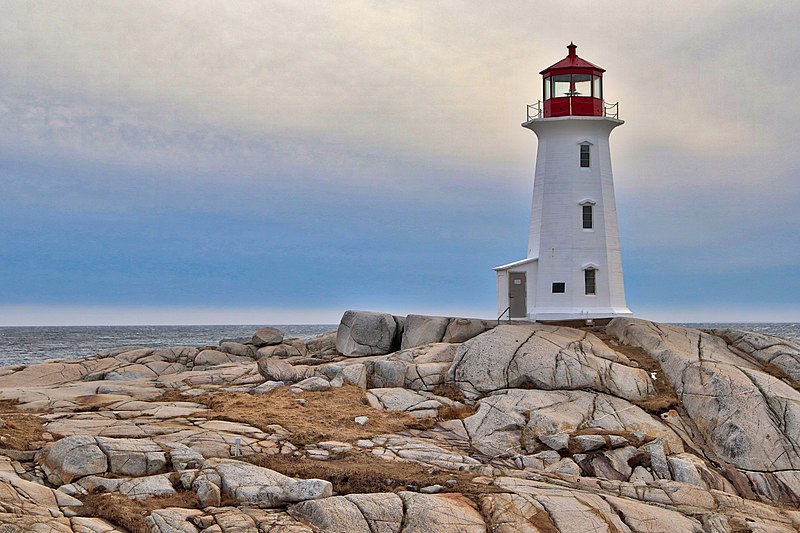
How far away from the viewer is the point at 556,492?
15.0 meters

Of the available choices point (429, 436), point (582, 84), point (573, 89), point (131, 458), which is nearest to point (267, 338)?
point (573, 89)

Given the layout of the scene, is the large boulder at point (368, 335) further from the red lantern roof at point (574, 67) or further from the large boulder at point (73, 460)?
the large boulder at point (73, 460)

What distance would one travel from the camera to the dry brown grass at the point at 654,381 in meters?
22.9

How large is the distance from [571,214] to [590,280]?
2.84m

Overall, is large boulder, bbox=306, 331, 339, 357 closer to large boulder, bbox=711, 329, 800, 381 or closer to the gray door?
the gray door

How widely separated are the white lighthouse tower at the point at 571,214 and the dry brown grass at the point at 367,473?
17.4 meters

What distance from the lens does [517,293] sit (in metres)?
33.3

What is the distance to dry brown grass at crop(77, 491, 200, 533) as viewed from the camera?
12.4m

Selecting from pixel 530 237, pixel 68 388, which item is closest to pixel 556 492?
pixel 68 388

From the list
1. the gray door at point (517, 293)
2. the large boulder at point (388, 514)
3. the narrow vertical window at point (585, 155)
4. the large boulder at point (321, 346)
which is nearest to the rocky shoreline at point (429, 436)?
the large boulder at point (388, 514)

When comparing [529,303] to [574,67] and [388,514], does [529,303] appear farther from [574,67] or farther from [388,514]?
[388,514]

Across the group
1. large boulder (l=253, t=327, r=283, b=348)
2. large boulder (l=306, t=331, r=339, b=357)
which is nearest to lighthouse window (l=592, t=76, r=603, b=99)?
large boulder (l=306, t=331, r=339, b=357)

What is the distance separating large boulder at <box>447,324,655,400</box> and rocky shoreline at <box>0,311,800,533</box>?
7 cm

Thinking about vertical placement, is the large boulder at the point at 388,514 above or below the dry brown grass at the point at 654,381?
below
